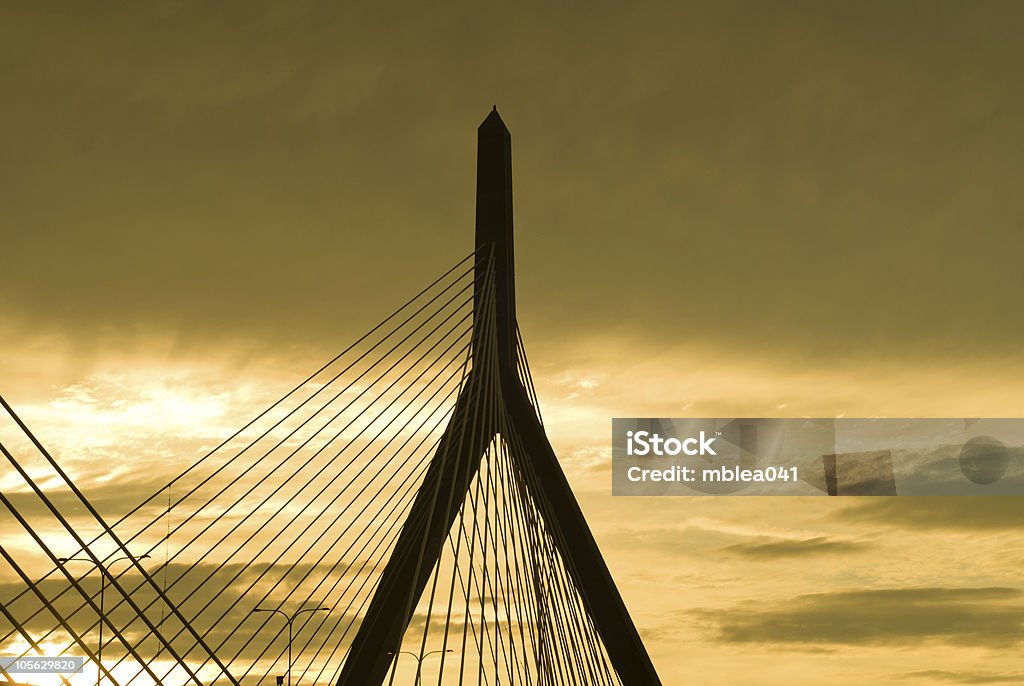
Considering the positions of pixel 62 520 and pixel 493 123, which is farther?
pixel 493 123

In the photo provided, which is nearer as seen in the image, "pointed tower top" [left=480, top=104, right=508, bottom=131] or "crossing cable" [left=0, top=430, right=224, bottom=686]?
"crossing cable" [left=0, top=430, right=224, bottom=686]

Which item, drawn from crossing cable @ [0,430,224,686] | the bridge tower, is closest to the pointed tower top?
the bridge tower

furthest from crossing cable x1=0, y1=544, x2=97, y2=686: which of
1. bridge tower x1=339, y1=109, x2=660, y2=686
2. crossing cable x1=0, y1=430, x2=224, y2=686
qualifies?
bridge tower x1=339, y1=109, x2=660, y2=686

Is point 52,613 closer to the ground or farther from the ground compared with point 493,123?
closer to the ground

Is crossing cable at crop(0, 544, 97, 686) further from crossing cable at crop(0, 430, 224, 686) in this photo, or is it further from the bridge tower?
the bridge tower

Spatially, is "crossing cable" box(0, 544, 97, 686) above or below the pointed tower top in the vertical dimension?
below

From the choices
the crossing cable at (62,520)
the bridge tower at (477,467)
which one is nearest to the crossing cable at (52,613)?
the crossing cable at (62,520)

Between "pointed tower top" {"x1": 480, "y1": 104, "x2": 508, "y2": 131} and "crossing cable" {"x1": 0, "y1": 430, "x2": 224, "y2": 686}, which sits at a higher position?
"pointed tower top" {"x1": 480, "y1": 104, "x2": 508, "y2": 131}

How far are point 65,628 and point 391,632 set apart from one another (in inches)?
267

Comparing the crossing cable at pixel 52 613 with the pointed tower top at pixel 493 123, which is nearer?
the crossing cable at pixel 52 613

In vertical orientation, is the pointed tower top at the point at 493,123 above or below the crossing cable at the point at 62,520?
above

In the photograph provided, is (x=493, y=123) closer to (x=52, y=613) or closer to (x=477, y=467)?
(x=477, y=467)

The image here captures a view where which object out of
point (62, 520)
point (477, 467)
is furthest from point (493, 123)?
point (62, 520)

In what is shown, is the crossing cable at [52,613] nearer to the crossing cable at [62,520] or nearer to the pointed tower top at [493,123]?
the crossing cable at [62,520]
